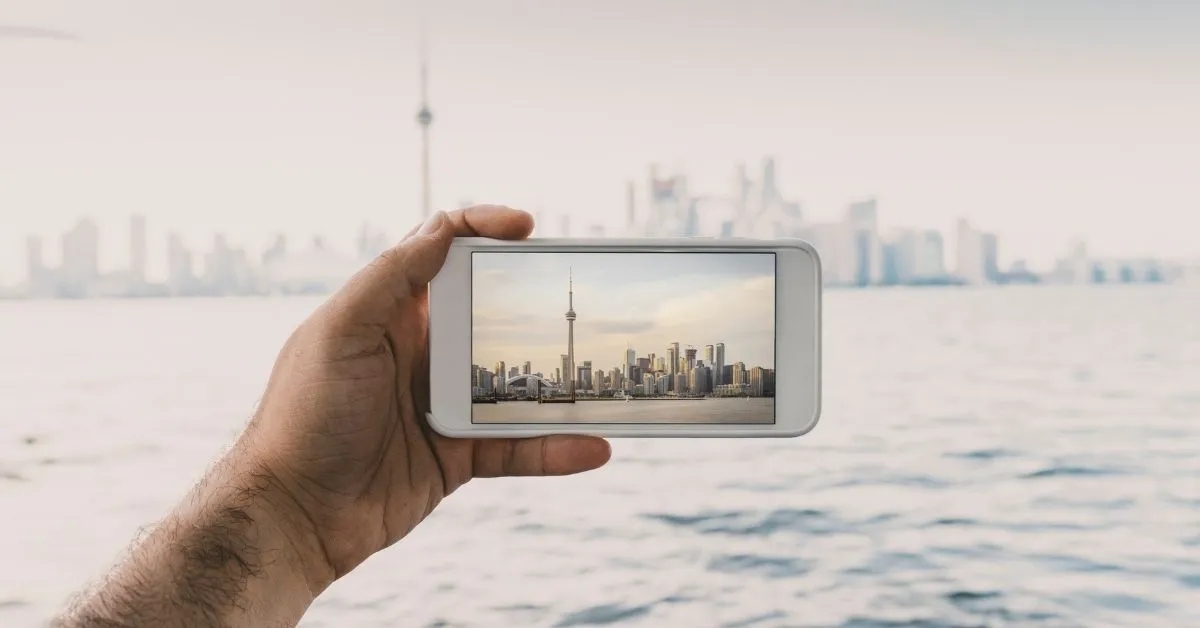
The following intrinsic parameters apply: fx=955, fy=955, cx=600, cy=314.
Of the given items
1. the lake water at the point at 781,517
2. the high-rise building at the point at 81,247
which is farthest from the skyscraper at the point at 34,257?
the lake water at the point at 781,517

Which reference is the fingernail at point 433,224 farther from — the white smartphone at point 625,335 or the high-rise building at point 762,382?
the high-rise building at point 762,382

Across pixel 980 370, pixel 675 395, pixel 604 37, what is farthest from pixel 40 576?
pixel 604 37

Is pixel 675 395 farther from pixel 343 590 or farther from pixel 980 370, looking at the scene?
pixel 980 370

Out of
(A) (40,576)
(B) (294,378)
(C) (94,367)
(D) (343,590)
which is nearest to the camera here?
(B) (294,378)

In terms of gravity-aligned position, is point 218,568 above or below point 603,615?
above

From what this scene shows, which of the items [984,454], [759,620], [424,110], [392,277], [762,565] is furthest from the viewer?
[424,110]

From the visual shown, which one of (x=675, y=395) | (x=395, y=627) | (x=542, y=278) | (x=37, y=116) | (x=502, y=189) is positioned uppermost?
(x=37, y=116)

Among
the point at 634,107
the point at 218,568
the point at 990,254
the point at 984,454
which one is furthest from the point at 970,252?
the point at 218,568

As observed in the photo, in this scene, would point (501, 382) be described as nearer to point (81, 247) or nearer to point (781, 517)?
point (781, 517)
